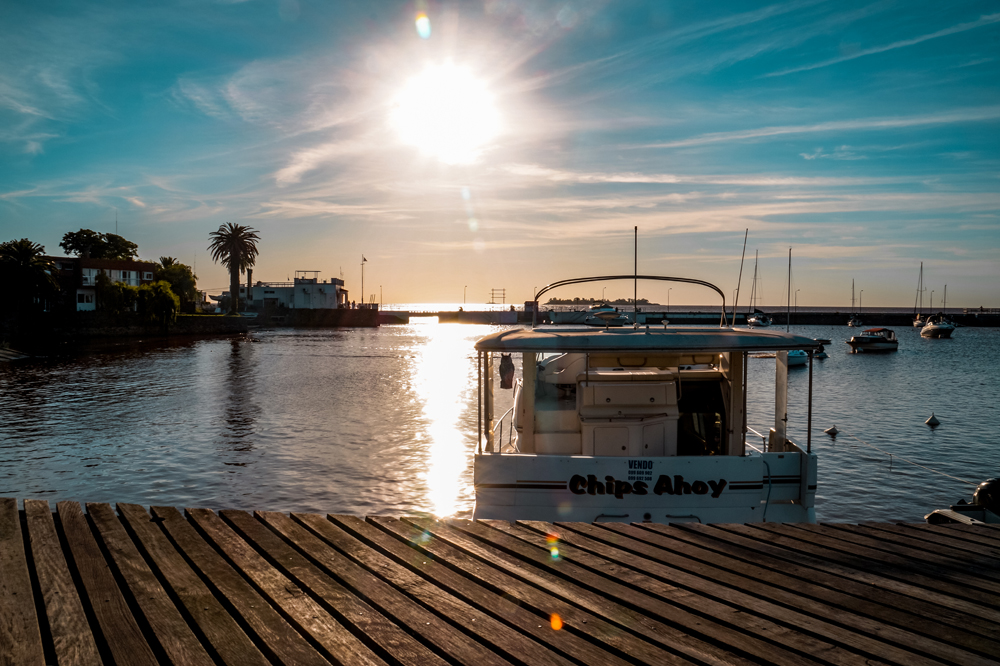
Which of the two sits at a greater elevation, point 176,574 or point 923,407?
point 176,574

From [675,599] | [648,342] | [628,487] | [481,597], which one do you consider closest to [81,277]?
[648,342]

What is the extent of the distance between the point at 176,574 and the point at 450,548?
1.97 metres

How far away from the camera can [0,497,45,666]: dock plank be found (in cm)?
346

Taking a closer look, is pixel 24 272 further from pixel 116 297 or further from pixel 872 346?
pixel 872 346

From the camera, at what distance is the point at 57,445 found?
70.2 feet

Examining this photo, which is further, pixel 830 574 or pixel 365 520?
pixel 365 520

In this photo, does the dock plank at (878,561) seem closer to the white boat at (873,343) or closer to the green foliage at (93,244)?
the white boat at (873,343)

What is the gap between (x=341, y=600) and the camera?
13.8ft

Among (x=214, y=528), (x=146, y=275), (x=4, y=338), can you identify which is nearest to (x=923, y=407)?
(x=214, y=528)

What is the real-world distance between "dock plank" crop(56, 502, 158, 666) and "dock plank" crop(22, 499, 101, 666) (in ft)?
0.24

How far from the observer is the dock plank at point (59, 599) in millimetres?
3492

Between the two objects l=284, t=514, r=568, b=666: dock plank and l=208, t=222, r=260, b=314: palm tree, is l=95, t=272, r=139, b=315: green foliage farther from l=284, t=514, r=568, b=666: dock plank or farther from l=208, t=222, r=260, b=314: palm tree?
l=284, t=514, r=568, b=666: dock plank

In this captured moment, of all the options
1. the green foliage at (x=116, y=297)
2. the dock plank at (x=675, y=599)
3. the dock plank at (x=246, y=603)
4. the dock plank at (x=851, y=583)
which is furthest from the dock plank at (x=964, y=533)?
the green foliage at (x=116, y=297)

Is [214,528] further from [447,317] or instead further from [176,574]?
[447,317]
